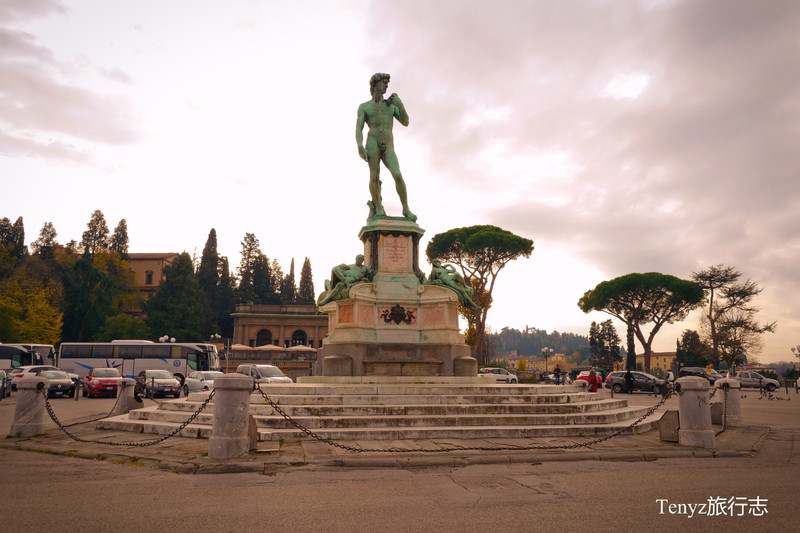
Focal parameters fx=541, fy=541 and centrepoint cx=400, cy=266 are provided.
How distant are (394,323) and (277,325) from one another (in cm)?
5026

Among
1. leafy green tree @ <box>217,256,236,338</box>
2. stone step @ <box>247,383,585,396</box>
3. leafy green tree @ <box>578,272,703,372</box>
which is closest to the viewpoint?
stone step @ <box>247,383,585,396</box>

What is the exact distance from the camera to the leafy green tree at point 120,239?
239ft

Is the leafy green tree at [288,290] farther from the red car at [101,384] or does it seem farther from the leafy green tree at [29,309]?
the red car at [101,384]

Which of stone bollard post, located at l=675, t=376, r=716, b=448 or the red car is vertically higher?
stone bollard post, located at l=675, t=376, r=716, b=448

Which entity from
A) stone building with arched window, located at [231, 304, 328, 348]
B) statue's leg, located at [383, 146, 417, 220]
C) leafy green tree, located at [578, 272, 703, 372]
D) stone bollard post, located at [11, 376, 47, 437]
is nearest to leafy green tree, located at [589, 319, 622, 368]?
leafy green tree, located at [578, 272, 703, 372]

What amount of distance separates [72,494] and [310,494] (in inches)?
91.8

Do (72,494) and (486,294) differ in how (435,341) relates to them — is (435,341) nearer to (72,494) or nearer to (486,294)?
(72,494)

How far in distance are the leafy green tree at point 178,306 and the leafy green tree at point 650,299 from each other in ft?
131

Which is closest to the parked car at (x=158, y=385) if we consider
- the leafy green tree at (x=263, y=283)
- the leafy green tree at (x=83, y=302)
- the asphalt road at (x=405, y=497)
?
the asphalt road at (x=405, y=497)

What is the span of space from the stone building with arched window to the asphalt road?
2161 inches

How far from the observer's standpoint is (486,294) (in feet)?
133

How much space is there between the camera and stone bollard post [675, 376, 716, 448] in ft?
27.2

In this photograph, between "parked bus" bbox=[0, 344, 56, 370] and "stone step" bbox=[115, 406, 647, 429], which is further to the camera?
"parked bus" bbox=[0, 344, 56, 370]

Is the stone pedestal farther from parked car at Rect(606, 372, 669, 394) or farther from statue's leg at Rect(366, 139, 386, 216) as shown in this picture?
parked car at Rect(606, 372, 669, 394)
